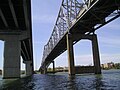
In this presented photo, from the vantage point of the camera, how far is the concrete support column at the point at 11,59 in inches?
1758

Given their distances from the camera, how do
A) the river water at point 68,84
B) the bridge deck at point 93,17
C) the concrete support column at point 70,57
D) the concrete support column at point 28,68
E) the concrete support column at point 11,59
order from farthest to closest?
the concrete support column at point 28,68 → the concrete support column at point 70,57 → the concrete support column at point 11,59 → the bridge deck at point 93,17 → the river water at point 68,84

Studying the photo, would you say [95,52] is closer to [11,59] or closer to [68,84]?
[11,59]

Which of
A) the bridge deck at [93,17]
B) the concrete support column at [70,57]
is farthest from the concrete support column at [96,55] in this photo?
the concrete support column at [70,57]

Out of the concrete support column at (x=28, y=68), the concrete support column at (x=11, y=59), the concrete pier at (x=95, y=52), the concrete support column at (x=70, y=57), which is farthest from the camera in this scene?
the concrete support column at (x=28, y=68)

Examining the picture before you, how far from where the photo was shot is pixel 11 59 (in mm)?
44969

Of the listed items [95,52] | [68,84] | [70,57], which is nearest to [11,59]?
[70,57]

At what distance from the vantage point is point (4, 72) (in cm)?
4462

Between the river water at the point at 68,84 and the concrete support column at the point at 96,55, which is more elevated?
the concrete support column at the point at 96,55

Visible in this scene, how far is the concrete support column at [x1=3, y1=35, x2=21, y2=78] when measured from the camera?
147ft

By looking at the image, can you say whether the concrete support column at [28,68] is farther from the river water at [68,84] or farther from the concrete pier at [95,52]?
the river water at [68,84]

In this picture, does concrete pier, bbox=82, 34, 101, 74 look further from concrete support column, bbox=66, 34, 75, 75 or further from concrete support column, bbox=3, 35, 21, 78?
concrete support column, bbox=3, 35, 21, 78

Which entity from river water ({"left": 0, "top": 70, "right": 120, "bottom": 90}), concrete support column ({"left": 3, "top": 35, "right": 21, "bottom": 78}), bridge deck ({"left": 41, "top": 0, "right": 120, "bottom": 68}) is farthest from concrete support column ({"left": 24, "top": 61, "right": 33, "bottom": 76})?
river water ({"left": 0, "top": 70, "right": 120, "bottom": 90})

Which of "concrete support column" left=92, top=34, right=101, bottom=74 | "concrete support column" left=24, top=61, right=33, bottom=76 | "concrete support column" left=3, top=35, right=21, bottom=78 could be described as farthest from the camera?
"concrete support column" left=24, top=61, right=33, bottom=76

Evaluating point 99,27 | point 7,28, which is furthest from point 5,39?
point 99,27
